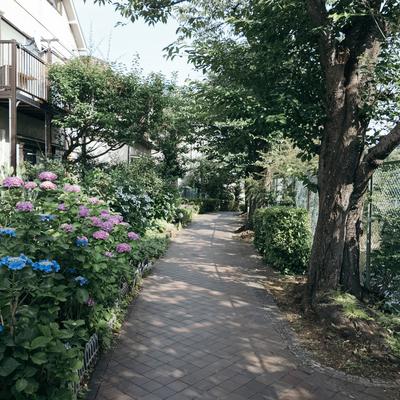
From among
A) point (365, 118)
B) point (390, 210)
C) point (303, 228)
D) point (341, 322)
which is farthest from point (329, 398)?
point (303, 228)

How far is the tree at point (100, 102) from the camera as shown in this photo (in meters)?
11.6

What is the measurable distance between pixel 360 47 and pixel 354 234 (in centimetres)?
272

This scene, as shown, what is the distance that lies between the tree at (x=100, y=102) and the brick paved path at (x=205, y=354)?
644 cm

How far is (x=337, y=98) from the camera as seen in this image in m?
5.48

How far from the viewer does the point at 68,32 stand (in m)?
16.6

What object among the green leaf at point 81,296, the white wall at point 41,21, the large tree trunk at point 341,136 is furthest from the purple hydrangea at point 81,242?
the white wall at point 41,21

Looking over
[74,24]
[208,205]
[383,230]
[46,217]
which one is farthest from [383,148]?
[208,205]

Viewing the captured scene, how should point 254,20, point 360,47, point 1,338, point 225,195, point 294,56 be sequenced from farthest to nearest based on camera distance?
point 225,195 < point 294,56 < point 254,20 < point 360,47 < point 1,338

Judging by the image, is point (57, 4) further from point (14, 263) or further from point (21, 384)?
point (21, 384)

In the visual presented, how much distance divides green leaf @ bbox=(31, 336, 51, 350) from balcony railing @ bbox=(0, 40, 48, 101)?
8.77 metres

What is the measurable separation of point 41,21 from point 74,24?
373 centimetres

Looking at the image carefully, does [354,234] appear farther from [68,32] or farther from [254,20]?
[68,32]

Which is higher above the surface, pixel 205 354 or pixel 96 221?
pixel 96 221

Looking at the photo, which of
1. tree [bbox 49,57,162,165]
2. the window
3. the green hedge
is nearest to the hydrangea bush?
the green hedge
